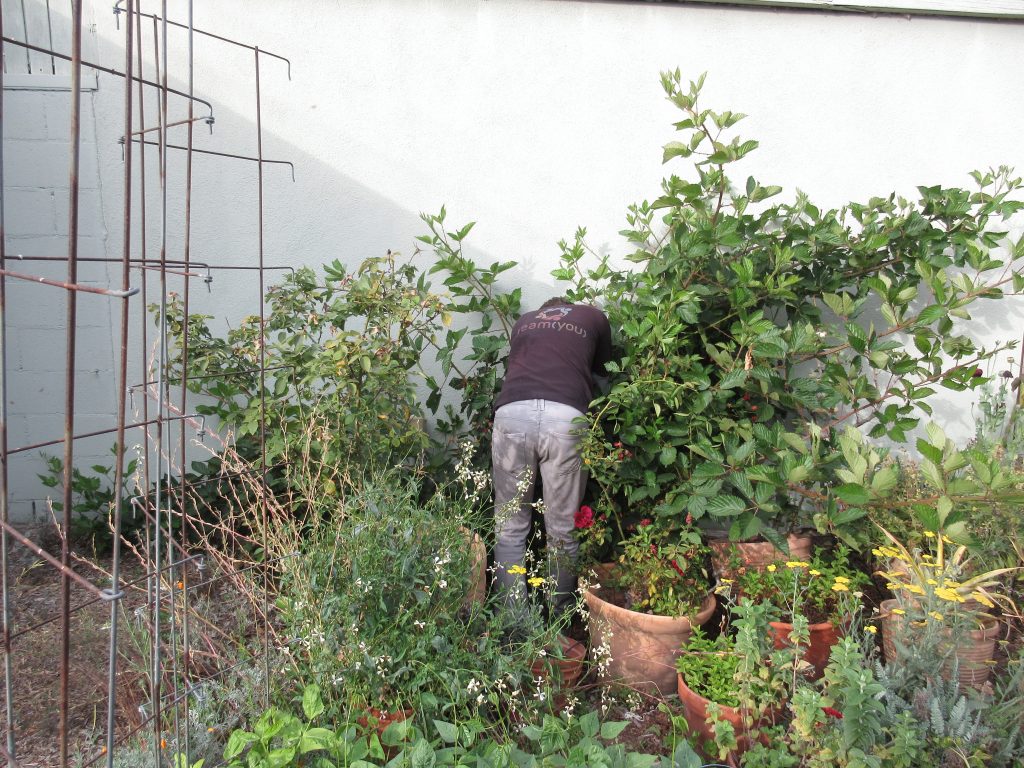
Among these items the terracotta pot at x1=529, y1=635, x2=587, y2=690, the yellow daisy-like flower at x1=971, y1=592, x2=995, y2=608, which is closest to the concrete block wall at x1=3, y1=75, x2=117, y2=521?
the terracotta pot at x1=529, y1=635, x2=587, y2=690

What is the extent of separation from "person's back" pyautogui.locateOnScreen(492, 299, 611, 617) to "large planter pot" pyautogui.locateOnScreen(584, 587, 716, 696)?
347 millimetres

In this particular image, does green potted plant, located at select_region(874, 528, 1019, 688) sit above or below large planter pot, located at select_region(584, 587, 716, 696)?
above

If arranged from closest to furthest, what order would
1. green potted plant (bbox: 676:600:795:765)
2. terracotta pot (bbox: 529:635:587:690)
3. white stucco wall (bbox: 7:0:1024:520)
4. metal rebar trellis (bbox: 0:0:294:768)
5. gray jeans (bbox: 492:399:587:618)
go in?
metal rebar trellis (bbox: 0:0:294:768), green potted plant (bbox: 676:600:795:765), terracotta pot (bbox: 529:635:587:690), gray jeans (bbox: 492:399:587:618), white stucco wall (bbox: 7:0:1024:520)

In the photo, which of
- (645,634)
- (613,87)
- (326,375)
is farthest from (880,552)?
(613,87)

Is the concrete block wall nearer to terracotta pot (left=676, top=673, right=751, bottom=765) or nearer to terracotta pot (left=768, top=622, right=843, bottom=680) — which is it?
terracotta pot (left=676, top=673, right=751, bottom=765)

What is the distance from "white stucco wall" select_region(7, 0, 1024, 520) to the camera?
3.82 m

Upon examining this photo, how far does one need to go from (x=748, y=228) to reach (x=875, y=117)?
1.06 meters

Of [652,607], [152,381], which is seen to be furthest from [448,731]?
[152,381]

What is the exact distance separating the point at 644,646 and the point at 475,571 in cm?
75

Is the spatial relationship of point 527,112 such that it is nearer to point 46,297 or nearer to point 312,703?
point 46,297

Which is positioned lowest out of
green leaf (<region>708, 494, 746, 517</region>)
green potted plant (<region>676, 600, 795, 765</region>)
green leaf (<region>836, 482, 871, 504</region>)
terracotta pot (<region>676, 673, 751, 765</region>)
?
terracotta pot (<region>676, 673, 751, 765</region>)

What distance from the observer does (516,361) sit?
340 cm

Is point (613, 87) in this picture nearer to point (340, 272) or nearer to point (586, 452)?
point (340, 272)

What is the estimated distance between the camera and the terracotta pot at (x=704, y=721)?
7.87 ft
